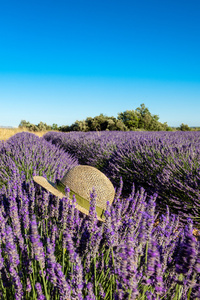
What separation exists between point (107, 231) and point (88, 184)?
1.05 metres

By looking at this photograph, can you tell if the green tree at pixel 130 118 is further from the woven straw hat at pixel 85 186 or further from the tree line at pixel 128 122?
the woven straw hat at pixel 85 186

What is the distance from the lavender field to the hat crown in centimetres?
17

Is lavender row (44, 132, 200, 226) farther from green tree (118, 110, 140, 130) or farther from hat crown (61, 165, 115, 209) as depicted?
green tree (118, 110, 140, 130)

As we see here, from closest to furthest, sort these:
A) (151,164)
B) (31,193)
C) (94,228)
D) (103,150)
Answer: (94,228) < (31,193) < (151,164) < (103,150)

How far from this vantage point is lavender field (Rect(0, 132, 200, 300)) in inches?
34.4

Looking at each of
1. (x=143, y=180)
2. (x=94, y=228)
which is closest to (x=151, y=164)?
(x=143, y=180)

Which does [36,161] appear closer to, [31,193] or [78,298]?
[31,193]

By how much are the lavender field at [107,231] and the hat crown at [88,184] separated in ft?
0.57

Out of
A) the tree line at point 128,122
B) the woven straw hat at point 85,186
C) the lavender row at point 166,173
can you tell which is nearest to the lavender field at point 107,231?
the lavender row at point 166,173

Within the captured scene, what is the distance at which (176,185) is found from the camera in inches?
144

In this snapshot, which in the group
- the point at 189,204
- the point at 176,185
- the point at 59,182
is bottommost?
the point at 189,204

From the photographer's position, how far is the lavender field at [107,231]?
0.87 m

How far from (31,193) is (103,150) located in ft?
12.9

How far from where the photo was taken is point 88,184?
216 centimetres
